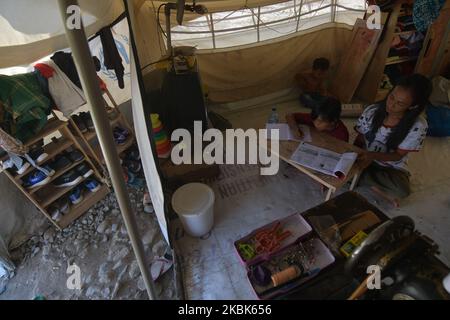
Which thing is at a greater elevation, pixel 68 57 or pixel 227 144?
pixel 68 57

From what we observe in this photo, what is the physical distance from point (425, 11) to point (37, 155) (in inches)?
125

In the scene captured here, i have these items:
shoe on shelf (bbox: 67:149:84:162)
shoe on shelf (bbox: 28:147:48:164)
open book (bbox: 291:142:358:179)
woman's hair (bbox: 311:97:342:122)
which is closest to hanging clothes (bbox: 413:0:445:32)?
woman's hair (bbox: 311:97:342:122)

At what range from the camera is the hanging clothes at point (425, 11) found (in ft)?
6.97

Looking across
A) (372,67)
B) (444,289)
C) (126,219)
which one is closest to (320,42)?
(372,67)

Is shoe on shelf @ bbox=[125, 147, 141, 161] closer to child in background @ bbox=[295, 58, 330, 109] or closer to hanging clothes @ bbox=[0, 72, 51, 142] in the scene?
hanging clothes @ bbox=[0, 72, 51, 142]

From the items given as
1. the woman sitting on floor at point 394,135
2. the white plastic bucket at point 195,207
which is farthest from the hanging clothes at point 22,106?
the woman sitting on floor at point 394,135

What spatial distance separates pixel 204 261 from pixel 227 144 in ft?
3.72

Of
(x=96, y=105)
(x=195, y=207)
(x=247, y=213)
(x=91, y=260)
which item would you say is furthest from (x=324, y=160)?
(x=91, y=260)

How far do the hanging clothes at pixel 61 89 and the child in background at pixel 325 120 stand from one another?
4.73 ft

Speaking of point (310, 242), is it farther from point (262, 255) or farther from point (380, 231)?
point (380, 231)

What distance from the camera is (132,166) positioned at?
6.83ft

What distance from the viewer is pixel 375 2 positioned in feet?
7.38

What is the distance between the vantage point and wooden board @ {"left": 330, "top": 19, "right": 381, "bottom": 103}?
98.8 inches

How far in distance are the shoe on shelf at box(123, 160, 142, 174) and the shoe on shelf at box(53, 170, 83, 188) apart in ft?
1.22
